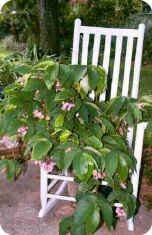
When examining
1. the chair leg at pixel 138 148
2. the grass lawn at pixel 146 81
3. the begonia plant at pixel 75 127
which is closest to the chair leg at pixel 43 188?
the begonia plant at pixel 75 127

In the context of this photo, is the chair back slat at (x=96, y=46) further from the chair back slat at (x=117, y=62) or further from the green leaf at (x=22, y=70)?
the green leaf at (x=22, y=70)

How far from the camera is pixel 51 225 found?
198cm

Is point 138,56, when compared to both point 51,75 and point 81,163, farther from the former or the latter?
point 81,163

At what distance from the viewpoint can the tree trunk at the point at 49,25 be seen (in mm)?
4738

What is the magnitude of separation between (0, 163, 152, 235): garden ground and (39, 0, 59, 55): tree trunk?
269 cm

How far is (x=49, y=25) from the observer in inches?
193

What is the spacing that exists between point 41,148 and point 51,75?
10.5 inches

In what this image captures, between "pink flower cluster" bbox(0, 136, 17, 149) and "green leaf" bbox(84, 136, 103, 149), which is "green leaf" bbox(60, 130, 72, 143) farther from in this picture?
"pink flower cluster" bbox(0, 136, 17, 149)

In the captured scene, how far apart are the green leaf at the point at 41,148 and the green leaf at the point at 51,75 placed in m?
0.20

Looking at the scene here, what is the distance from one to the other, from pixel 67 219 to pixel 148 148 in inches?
61.1

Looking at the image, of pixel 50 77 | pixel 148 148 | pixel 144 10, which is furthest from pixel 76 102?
pixel 144 10

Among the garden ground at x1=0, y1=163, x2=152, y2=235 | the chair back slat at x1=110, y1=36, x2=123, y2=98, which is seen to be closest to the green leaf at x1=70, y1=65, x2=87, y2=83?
the chair back slat at x1=110, y1=36, x2=123, y2=98

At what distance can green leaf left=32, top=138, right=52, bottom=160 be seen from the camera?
1396 mm

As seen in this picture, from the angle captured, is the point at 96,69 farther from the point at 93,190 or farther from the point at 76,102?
the point at 93,190
